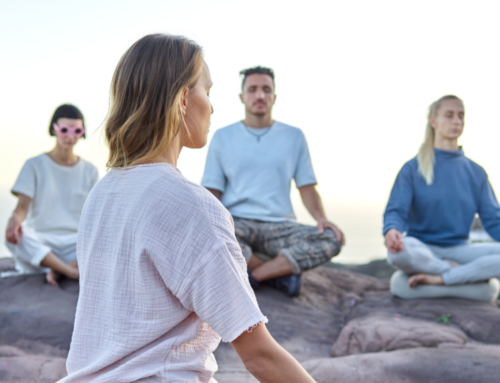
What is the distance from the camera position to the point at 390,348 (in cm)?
296

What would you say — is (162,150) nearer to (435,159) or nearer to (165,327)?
(165,327)

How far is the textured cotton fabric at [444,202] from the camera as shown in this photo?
166 inches

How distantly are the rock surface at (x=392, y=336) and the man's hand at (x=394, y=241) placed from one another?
2.19ft

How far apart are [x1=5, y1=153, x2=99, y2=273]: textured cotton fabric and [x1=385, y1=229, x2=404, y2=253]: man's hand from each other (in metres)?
2.78

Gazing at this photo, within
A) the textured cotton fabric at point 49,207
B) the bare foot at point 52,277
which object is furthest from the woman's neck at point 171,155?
the textured cotton fabric at point 49,207

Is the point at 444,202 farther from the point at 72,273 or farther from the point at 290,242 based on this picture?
the point at 72,273

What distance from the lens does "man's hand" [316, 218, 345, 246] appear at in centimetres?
425

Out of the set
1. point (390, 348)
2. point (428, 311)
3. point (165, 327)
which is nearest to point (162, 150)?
point (165, 327)

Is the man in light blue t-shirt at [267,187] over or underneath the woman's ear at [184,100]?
underneath

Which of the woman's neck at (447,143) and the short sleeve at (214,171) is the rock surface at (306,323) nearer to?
the short sleeve at (214,171)

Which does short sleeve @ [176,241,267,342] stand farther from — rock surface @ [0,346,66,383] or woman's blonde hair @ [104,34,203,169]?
rock surface @ [0,346,66,383]

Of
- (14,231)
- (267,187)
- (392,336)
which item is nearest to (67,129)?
(14,231)

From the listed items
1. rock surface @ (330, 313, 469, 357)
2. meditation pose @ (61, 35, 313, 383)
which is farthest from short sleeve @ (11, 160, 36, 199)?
meditation pose @ (61, 35, 313, 383)

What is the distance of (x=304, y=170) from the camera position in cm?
455
